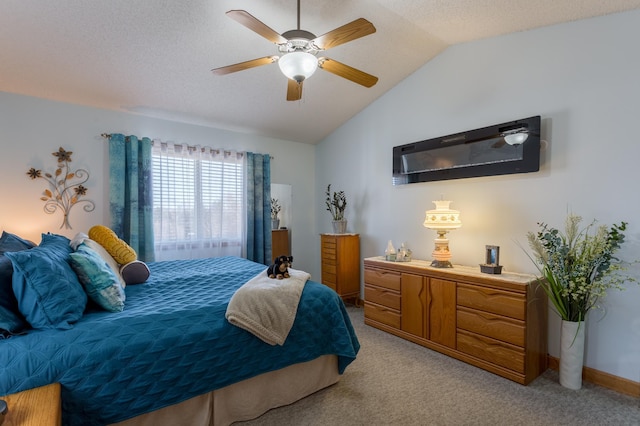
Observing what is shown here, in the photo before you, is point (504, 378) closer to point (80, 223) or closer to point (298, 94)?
point (298, 94)

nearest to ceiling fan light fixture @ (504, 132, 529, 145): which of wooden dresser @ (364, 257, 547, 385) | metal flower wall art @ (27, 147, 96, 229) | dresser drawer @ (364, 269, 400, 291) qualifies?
wooden dresser @ (364, 257, 547, 385)

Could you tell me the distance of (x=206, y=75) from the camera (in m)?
2.89

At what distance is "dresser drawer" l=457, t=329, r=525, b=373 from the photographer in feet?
7.00

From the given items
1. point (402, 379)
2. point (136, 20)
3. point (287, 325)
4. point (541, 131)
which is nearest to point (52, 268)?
point (287, 325)

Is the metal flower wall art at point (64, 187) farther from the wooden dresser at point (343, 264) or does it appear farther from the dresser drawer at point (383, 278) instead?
the dresser drawer at point (383, 278)

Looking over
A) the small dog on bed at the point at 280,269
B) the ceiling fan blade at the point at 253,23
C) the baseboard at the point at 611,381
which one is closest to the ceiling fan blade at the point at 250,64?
the ceiling fan blade at the point at 253,23

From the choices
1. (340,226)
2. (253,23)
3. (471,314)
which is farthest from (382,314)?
(253,23)

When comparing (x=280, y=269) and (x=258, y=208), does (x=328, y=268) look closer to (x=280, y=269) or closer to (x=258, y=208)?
(x=258, y=208)

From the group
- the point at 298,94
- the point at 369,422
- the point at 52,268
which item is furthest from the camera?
the point at 298,94

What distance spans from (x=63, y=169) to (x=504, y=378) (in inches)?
176

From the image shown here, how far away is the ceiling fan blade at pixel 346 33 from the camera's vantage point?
5.45 feet

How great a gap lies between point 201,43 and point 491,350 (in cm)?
342

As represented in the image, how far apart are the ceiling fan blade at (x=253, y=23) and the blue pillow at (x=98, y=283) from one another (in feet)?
5.35

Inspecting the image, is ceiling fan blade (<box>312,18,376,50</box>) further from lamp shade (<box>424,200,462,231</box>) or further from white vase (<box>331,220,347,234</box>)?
white vase (<box>331,220,347,234</box>)
